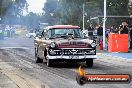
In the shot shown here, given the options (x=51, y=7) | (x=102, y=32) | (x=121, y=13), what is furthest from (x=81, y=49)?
(x=51, y=7)

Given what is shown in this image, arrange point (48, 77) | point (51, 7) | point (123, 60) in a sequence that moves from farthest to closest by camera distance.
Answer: point (51, 7), point (123, 60), point (48, 77)

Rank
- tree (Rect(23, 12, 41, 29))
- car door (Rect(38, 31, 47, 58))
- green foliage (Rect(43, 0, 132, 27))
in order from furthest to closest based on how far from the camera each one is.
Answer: tree (Rect(23, 12, 41, 29)) → green foliage (Rect(43, 0, 132, 27)) → car door (Rect(38, 31, 47, 58))

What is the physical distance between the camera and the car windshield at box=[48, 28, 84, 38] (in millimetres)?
16766

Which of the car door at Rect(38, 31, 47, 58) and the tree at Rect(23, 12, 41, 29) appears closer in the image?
the car door at Rect(38, 31, 47, 58)

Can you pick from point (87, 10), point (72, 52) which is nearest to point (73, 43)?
point (72, 52)

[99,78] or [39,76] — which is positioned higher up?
[99,78]

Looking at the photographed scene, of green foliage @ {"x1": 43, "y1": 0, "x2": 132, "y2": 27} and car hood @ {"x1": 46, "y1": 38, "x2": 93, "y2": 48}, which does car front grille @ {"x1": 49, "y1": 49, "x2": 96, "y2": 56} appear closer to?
car hood @ {"x1": 46, "y1": 38, "x2": 93, "y2": 48}

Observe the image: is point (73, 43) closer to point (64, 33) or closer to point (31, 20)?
point (64, 33)

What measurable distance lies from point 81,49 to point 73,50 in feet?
0.98

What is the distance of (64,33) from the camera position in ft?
55.6

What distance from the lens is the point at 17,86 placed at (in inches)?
396

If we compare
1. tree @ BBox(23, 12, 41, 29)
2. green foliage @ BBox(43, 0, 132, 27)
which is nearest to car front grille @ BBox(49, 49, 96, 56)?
green foliage @ BBox(43, 0, 132, 27)

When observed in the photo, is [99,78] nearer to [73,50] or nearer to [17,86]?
[17,86]

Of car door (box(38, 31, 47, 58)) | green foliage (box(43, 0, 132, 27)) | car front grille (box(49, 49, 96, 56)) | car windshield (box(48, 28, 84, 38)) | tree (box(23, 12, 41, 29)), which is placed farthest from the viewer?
tree (box(23, 12, 41, 29))
